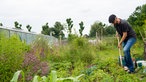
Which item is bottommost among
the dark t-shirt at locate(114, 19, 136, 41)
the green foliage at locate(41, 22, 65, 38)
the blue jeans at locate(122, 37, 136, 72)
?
the blue jeans at locate(122, 37, 136, 72)

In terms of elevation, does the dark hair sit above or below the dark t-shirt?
above

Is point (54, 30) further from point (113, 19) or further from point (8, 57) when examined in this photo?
point (8, 57)

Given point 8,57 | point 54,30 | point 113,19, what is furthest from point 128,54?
point 54,30

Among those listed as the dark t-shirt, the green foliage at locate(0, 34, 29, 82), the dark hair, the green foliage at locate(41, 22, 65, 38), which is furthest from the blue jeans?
the green foliage at locate(41, 22, 65, 38)

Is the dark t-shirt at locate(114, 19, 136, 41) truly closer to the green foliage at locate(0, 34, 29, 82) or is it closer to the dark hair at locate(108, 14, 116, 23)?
the dark hair at locate(108, 14, 116, 23)

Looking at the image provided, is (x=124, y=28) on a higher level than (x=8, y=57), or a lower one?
higher

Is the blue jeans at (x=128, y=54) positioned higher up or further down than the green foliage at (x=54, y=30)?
further down

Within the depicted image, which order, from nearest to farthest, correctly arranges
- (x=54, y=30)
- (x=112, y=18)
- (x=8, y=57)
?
(x=8, y=57) < (x=112, y=18) < (x=54, y=30)

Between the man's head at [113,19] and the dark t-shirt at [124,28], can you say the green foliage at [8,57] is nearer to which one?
the man's head at [113,19]

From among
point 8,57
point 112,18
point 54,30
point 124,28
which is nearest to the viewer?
point 8,57

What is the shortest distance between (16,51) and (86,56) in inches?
256

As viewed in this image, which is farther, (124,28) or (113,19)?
(124,28)

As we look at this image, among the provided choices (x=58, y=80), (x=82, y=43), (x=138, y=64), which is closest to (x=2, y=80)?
(x=58, y=80)

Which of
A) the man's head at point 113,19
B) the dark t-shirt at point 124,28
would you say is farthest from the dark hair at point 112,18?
the dark t-shirt at point 124,28
